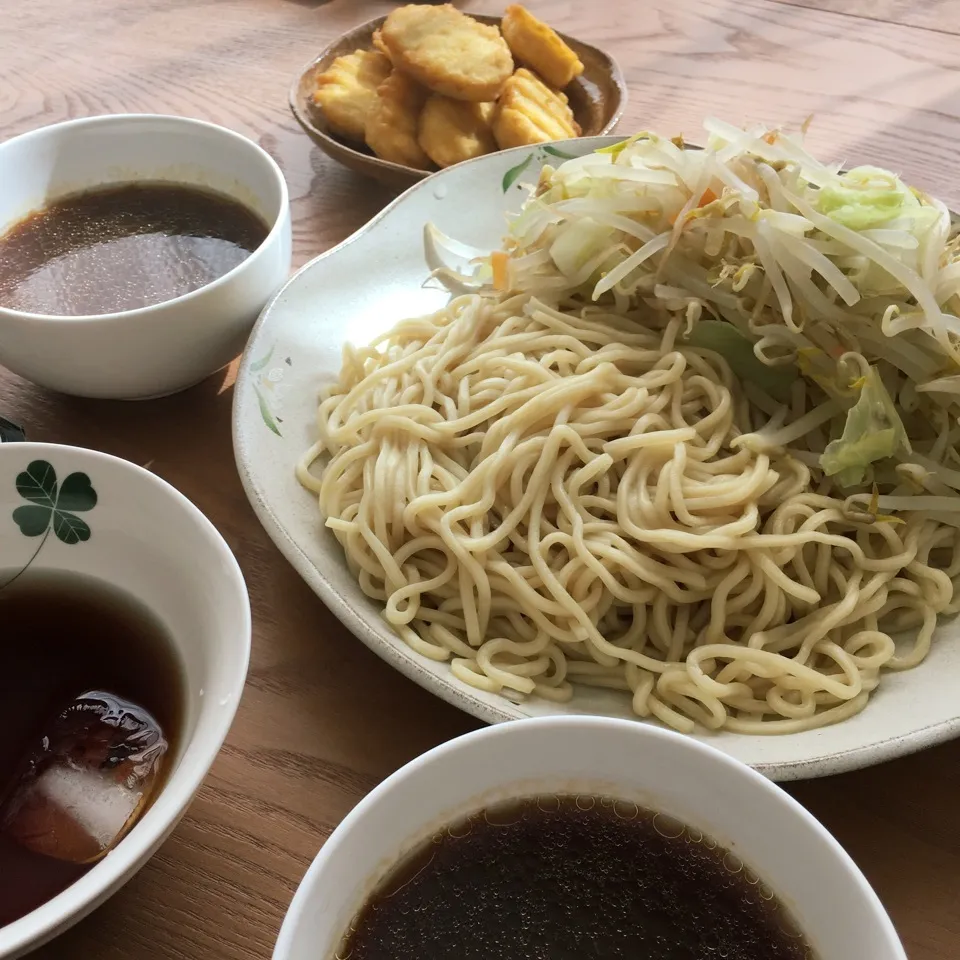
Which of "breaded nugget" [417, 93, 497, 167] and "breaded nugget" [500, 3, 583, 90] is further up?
"breaded nugget" [500, 3, 583, 90]

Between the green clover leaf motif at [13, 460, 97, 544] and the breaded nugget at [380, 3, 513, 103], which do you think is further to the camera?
the breaded nugget at [380, 3, 513, 103]

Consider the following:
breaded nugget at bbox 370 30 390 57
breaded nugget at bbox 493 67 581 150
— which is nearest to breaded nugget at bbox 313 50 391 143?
breaded nugget at bbox 370 30 390 57

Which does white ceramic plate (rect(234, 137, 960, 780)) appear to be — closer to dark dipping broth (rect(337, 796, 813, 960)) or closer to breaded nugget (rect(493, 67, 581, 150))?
breaded nugget (rect(493, 67, 581, 150))

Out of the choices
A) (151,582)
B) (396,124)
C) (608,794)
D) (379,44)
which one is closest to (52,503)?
(151,582)

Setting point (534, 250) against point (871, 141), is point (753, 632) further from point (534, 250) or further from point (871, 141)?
point (871, 141)

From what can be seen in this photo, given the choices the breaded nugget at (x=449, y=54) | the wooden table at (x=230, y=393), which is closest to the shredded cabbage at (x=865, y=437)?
the wooden table at (x=230, y=393)

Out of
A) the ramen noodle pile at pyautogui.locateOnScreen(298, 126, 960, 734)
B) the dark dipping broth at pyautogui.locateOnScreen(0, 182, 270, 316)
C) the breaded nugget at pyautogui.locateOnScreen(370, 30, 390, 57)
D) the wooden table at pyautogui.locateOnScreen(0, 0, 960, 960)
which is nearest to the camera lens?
the wooden table at pyautogui.locateOnScreen(0, 0, 960, 960)
